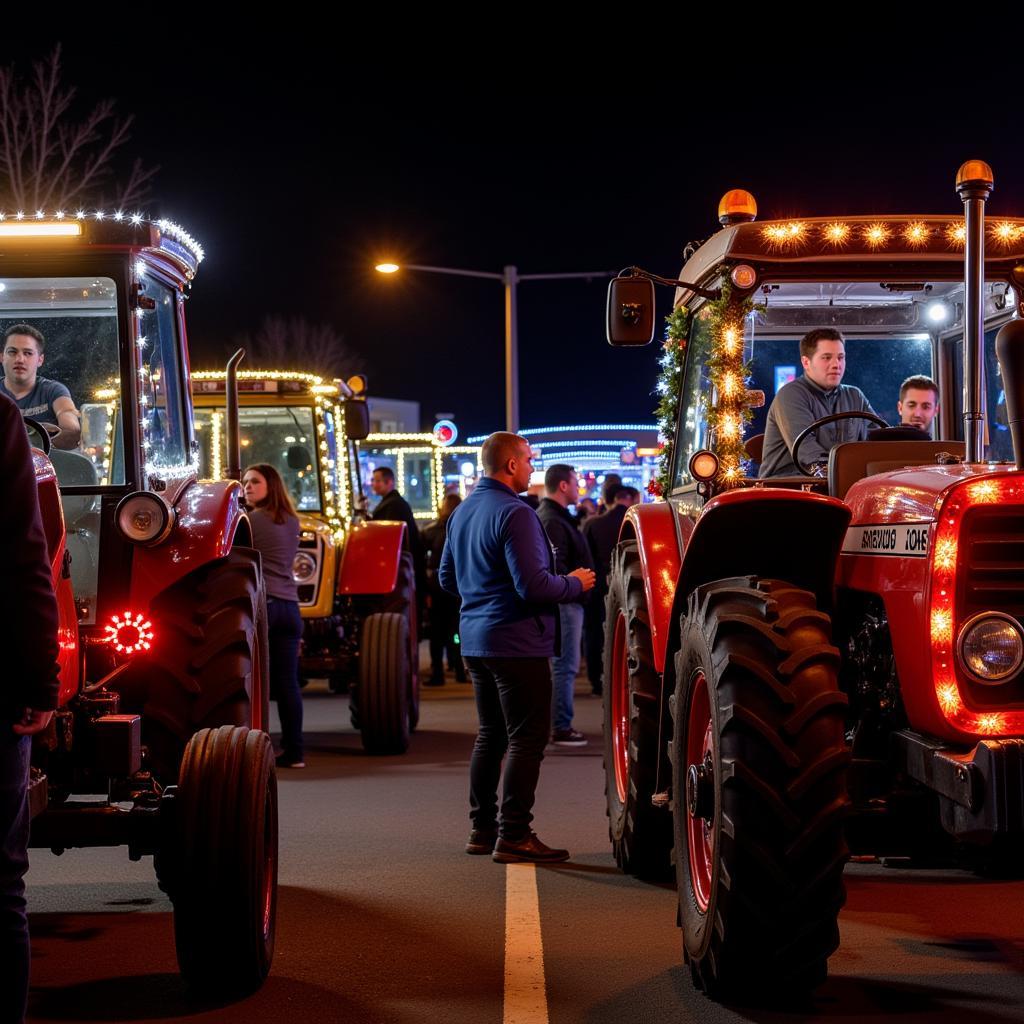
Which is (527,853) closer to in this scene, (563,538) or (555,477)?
(563,538)

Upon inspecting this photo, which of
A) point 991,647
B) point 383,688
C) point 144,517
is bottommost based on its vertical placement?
point 383,688

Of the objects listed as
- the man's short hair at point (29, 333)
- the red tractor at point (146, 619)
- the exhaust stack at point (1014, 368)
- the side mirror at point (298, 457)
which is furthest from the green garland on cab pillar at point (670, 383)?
the side mirror at point (298, 457)

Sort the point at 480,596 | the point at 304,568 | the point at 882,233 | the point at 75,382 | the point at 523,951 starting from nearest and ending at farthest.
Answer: the point at 523,951
the point at 75,382
the point at 882,233
the point at 480,596
the point at 304,568

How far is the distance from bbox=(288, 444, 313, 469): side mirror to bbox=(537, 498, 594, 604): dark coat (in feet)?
7.35

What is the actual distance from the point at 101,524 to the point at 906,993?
11.1 feet

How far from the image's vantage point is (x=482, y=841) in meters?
7.66

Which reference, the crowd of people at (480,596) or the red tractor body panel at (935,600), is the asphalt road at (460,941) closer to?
the crowd of people at (480,596)

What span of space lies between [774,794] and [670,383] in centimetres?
341

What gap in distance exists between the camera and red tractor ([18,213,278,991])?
16.6ft

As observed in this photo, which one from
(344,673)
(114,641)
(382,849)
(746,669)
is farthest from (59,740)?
(344,673)

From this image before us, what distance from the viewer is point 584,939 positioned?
589cm

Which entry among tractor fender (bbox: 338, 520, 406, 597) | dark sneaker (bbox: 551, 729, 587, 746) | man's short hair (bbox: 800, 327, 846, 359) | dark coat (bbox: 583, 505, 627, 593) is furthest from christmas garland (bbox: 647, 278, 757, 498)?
dark coat (bbox: 583, 505, 627, 593)

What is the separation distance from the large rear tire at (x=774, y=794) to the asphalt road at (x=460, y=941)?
0.31 metres

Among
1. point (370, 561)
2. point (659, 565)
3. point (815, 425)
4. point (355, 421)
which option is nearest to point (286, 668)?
point (370, 561)
